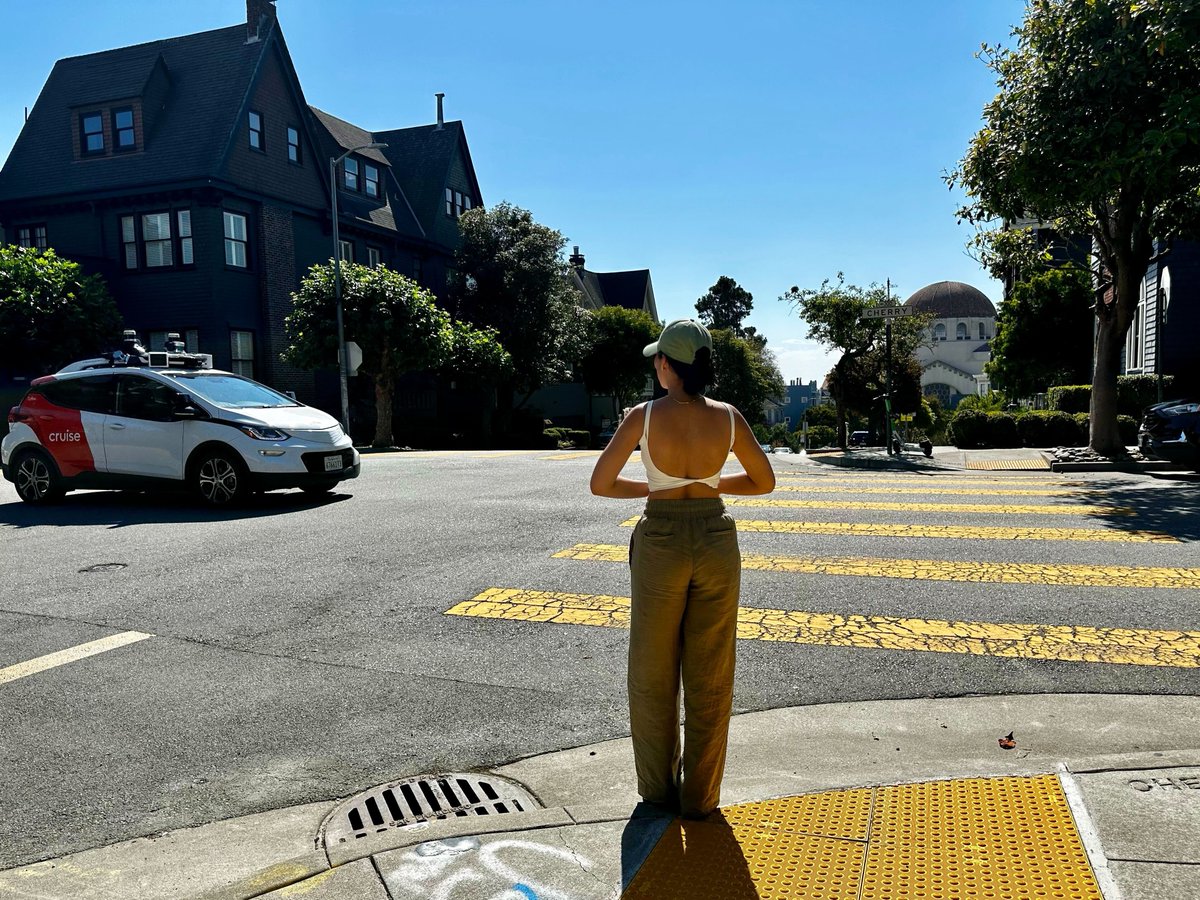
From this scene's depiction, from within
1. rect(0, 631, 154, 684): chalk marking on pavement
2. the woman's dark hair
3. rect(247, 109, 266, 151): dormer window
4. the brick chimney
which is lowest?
rect(0, 631, 154, 684): chalk marking on pavement

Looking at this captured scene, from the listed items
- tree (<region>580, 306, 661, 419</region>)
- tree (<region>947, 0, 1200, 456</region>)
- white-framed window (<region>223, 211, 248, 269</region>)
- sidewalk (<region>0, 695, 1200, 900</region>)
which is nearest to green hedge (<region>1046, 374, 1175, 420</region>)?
tree (<region>947, 0, 1200, 456</region>)

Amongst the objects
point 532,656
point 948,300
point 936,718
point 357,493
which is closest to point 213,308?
point 357,493

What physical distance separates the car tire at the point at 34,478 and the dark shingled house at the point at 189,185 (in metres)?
16.0

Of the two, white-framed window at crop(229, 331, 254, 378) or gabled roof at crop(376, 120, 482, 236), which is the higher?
gabled roof at crop(376, 120, 482, 236)

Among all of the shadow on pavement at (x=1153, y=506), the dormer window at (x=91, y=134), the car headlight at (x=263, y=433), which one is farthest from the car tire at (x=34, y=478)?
the dormer window at (x=91, y=134)

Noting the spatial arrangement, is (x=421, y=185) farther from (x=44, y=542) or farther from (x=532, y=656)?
(x=532, y=656)

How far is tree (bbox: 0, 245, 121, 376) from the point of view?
24.3 metres

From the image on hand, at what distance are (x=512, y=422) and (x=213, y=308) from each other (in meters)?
14.7

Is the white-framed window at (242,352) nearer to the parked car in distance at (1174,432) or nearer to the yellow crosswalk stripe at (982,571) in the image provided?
the yellow crosswalk stripe at (982,571)

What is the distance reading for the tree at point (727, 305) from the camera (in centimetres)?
9431

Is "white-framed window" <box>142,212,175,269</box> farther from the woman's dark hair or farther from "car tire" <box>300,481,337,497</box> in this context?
the woman's dark hair

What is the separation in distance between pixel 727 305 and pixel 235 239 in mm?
72120

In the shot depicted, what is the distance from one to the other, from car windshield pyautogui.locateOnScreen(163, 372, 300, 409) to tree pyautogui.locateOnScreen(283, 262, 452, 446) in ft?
46.5

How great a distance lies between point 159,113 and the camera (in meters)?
28.4
